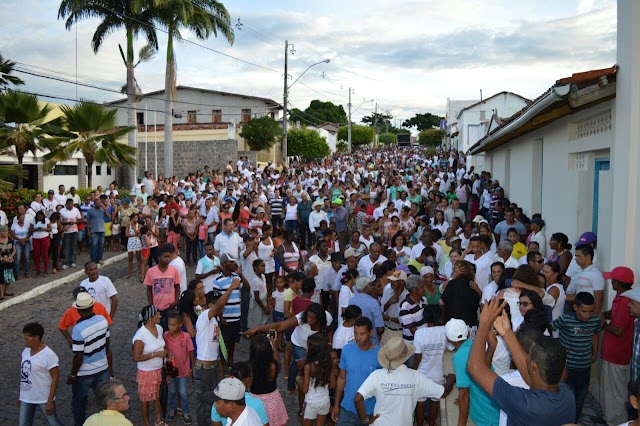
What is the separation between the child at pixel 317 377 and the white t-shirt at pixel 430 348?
37.5 inches

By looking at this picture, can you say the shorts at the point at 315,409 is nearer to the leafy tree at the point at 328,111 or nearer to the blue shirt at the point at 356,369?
the blue shirt at the point at 356,369

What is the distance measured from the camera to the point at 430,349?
5855 millimetres

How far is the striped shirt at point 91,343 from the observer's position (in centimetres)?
610

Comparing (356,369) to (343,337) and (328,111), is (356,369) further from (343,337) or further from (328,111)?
(328,111)

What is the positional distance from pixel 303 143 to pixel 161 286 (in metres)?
35.8

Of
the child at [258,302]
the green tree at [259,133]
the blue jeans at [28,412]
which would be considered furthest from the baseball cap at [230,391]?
the green tree at [259,133]

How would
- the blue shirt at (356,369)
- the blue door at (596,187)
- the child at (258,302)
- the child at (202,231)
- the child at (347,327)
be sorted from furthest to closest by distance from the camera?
the child at (202,231), the child at (258,302), the blue door at (596,187), the child at (347,327), the blue shirt at (356,369)

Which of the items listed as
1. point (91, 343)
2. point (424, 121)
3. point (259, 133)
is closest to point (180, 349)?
point (91, 343)

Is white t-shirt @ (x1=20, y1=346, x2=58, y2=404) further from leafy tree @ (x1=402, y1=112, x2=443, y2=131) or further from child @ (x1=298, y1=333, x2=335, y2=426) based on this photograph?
leafy tree @ (x1=402, y1=112, x2=443, y2=131)

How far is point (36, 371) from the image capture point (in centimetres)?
588

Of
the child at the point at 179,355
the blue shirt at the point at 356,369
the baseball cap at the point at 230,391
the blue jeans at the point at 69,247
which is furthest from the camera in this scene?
the blue jeans at the point at 69,247

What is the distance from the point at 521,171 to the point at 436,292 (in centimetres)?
723

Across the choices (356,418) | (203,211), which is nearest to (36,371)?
(356,418)

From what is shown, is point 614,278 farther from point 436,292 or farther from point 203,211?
point 203,211
